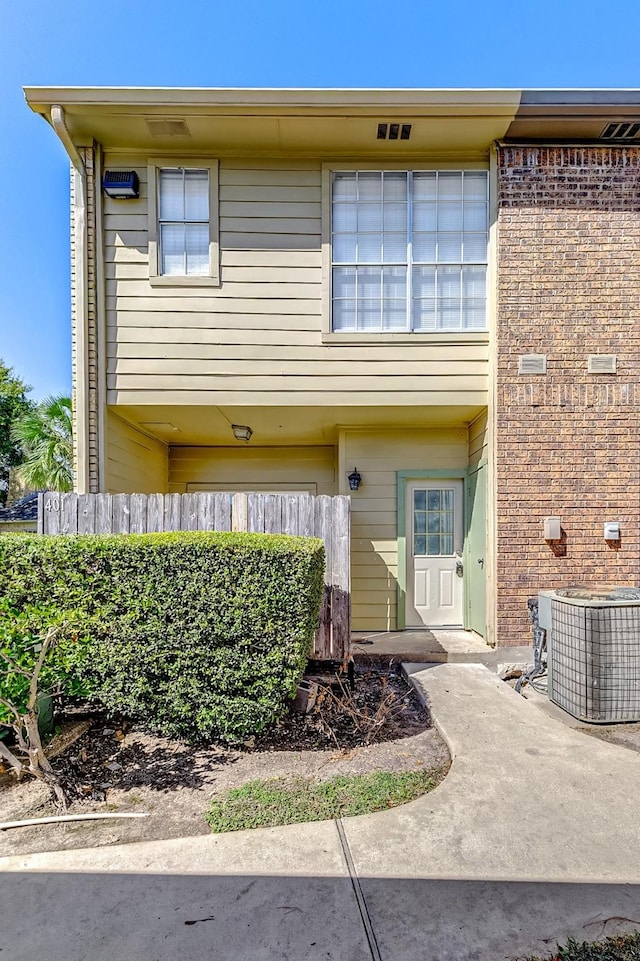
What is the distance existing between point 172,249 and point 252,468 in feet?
10.4

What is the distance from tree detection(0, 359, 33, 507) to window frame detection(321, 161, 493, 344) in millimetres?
18839

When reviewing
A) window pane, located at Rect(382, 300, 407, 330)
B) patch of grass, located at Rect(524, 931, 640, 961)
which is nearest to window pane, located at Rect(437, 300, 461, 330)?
window pane, located at Rect(382, 300, 407, 330)

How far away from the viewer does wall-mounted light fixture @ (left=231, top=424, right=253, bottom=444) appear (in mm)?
6286

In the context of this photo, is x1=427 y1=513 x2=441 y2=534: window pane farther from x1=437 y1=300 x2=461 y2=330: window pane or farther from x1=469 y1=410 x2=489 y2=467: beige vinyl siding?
x1=437 y1=300 x2=461 y2=330: window pane

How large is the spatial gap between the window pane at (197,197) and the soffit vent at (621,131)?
4422mm

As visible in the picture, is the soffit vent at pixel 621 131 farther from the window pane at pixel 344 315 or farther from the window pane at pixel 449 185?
the window pane at pixel 344 315

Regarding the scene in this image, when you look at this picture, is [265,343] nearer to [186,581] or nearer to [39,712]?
[186,581]

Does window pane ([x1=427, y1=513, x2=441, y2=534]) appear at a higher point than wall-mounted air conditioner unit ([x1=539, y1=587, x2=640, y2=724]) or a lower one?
higher

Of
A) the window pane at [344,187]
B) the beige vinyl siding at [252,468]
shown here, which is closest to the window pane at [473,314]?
the window pane at [344,187]

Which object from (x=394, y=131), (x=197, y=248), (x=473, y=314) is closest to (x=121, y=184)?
(x=197, y=248)

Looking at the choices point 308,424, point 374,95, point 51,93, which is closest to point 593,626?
point 308,424

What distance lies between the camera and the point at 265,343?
17.8 feet

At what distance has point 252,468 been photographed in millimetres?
7273

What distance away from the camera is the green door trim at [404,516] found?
612 cm
